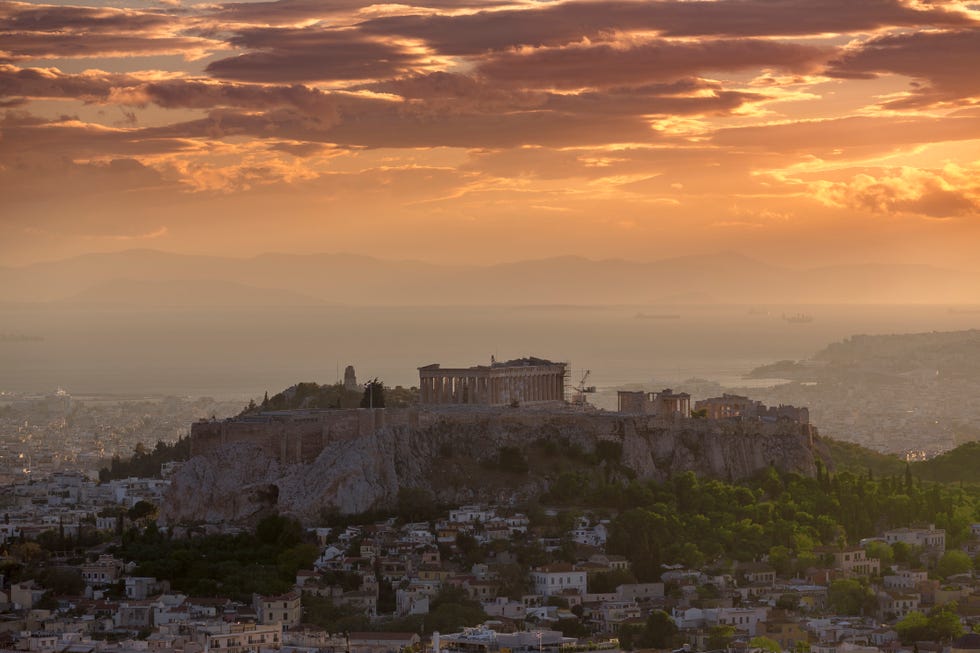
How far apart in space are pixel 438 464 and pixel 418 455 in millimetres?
653

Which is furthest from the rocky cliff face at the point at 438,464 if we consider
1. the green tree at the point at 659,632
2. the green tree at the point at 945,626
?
the green tree at the point at 945,626

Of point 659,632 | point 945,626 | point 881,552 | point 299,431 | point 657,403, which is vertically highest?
point 657,403

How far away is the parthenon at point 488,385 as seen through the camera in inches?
3184

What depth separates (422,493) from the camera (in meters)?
71.1

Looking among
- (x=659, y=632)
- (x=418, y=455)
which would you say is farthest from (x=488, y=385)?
(x=659, y=632)

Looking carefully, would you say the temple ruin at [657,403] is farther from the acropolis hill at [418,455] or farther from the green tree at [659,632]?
the green tree at [659,632]

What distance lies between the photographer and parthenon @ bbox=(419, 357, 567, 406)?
8088 centimetres

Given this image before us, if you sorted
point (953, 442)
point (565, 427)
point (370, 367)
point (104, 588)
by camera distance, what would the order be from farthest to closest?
point (370, 367) → point (953, 442) → point (565, 427) → point (104, 588)

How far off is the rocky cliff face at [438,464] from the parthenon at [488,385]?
4822 mm

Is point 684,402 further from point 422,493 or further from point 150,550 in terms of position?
point 150,550

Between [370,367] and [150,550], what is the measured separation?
122971 millimetres

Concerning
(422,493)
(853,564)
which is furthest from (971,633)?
(422,493)

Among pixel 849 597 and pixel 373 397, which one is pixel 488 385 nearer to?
pixel 373 397

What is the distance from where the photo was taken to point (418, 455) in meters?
73.1
